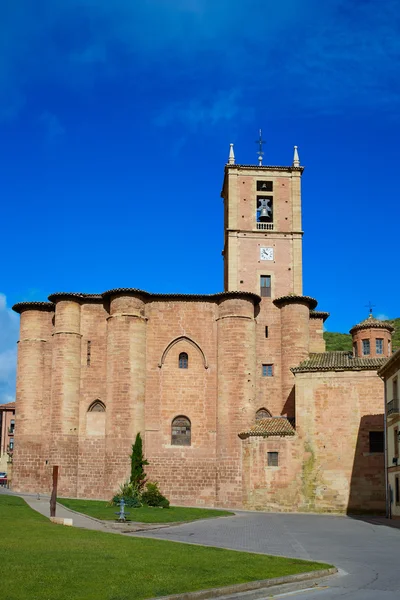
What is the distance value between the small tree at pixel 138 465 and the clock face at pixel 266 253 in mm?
14001

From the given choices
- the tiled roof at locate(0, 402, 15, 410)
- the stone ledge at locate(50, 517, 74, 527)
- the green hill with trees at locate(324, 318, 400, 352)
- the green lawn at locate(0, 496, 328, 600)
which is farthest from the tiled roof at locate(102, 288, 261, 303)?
the tiled roof at locate(0, 402, 15, 410)

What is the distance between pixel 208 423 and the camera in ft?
131

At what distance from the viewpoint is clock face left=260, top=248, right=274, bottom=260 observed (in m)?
44.8

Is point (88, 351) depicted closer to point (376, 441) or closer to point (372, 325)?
point (376, 441)

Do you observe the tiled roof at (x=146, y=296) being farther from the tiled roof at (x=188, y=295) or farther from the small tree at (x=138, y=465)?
the small tree at (x=138, y=465)

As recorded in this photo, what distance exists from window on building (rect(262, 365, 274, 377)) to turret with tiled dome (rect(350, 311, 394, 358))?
557 centimetres

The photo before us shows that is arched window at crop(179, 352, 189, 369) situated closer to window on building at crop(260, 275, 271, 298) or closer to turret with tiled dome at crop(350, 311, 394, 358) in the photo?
window on building at crop(260, 275, 271, 298)

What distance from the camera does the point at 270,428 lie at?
123 ft

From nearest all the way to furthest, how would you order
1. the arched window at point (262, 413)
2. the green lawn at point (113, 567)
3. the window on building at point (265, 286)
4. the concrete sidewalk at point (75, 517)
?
the green lawn at point (113, 567) < the concrete sidewalk at point (75, 517) < the arched window at point (262, 413) < the window on building at point (265, 286)

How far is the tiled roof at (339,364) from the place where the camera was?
119ft

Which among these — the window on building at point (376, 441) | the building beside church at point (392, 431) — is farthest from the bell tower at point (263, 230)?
the building beside church at point (392, 431)

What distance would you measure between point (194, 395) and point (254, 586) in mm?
29580

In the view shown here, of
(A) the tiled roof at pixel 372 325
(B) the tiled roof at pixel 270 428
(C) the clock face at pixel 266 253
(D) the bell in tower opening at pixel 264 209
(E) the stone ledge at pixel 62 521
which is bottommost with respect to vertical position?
(E) the stone ledge at pixel 62 521

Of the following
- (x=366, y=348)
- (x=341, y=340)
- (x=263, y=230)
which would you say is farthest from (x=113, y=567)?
(x=341, y=340)
